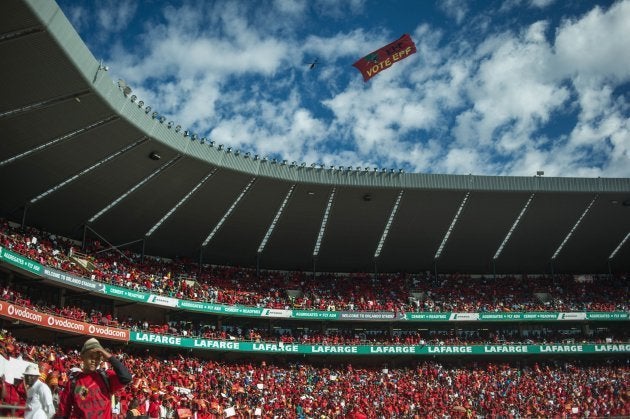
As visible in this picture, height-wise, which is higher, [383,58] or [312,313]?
[383,58]

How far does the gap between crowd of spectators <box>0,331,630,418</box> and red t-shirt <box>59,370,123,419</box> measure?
2104 centimetres

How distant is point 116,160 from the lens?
3566 centimetres

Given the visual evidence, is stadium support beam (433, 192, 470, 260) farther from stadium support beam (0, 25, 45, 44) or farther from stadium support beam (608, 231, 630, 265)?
stadium support beam (0, 25, 45, 44)

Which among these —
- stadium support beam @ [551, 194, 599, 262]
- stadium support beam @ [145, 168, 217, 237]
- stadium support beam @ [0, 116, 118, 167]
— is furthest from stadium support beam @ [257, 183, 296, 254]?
stadium support beam @ [551, 194, 599, 262]

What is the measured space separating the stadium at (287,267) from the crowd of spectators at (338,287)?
21 cm

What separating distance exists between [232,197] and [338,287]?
1379 cm

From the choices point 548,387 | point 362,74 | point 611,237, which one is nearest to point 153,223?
point 362,74

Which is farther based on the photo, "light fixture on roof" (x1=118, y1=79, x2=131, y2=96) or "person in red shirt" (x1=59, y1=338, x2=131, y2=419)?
"light fixture on roof" (x1=118, y1=79, x2=131, y2=96)

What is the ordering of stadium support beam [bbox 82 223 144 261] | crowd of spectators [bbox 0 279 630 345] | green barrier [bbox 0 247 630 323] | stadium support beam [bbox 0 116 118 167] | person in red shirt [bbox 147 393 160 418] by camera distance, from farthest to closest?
stadium support beam [bbox 82 223 144 261] < crowd of spectators [bbox 0 279 630 345] < green barrier [bbox 0 247 630 323] < stadium support beam [bbox 0 116 118 167] < person in red shirt [bbox 147 393 160 418]

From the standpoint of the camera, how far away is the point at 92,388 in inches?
244

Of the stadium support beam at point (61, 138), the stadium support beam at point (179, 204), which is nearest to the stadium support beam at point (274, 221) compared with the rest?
the stadium support beam at point (179, 204)

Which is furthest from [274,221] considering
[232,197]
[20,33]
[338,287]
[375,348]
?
[20,33]

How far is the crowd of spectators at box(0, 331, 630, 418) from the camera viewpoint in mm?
32438

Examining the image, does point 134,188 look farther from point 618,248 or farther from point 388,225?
point 618,248
